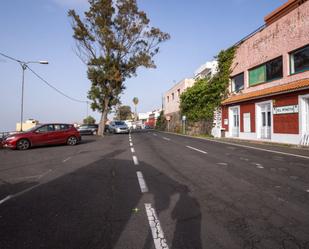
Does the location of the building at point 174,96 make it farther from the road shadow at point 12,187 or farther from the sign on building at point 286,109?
the road shadow at point 12,187

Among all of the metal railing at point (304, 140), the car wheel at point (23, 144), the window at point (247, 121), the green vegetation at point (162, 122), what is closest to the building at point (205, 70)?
the window at point (247, 121)

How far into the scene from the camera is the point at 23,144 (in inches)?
549

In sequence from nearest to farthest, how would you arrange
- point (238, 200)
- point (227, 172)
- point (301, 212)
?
point (301, 212) < point (238, 200) < point (227, 172)

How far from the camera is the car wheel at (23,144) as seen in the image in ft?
45.2

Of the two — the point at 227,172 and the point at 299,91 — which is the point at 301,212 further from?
the point at 299,91

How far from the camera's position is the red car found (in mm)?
13719

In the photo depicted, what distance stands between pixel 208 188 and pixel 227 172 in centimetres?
189

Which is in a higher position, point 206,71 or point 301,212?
point 206,71

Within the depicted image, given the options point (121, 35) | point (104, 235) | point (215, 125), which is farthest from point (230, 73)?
point (104, 235)

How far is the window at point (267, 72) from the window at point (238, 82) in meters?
1.54

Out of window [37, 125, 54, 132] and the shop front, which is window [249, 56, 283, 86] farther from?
window [37, 125, 54, 132]

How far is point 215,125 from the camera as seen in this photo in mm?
27562

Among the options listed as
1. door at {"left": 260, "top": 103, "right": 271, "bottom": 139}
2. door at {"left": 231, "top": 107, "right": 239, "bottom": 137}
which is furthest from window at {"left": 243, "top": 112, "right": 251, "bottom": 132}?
door at {"left": 231, "top": 107, "right": 239, "bottom": 137}

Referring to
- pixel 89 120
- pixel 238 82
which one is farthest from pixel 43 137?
pixel 89 120
